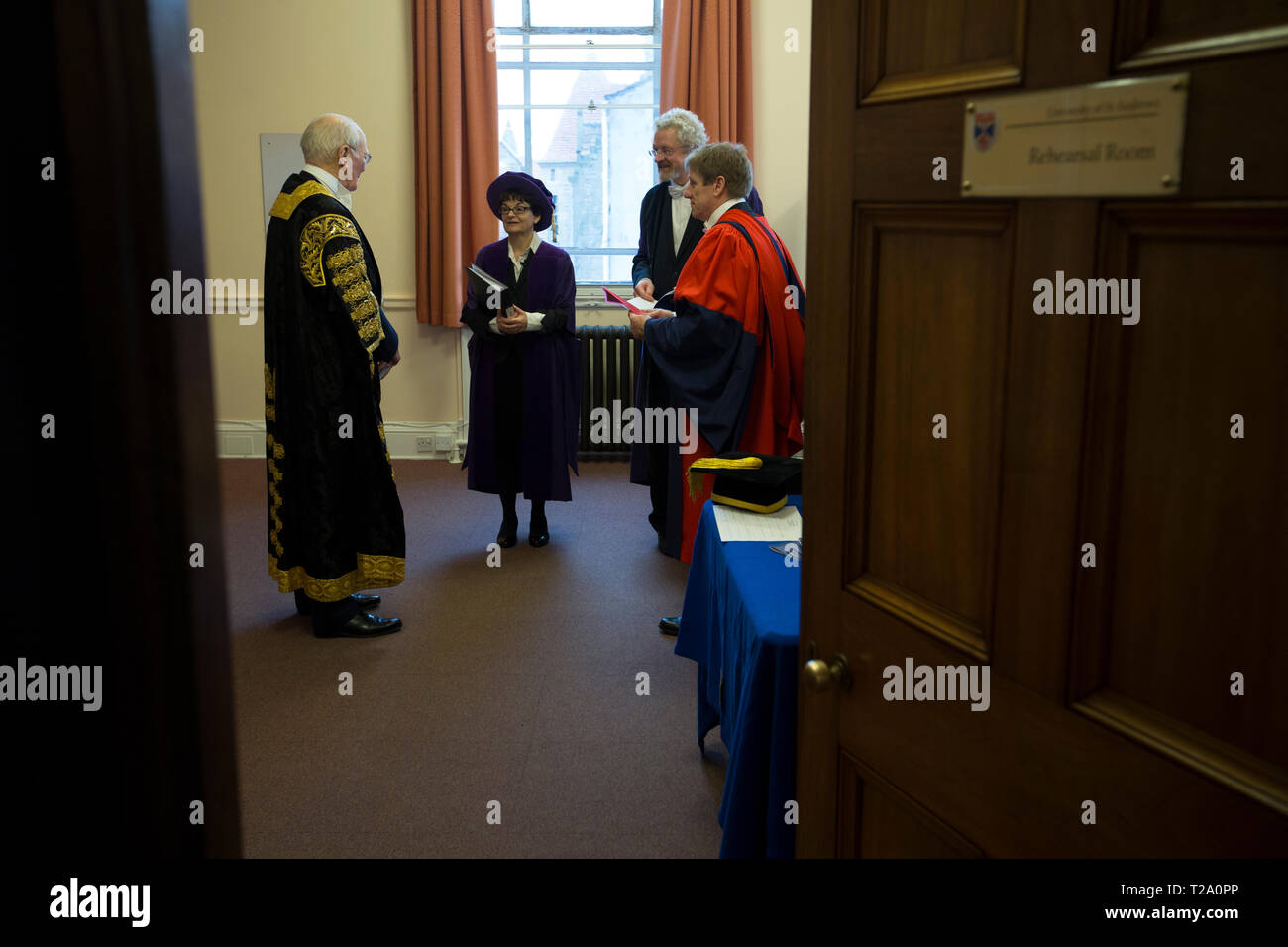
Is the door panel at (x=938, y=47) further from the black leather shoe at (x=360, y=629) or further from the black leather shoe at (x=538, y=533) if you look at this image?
the black leather shoe at (x=538, y=533)

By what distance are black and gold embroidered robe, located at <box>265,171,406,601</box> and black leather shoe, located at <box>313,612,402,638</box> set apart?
193 mm

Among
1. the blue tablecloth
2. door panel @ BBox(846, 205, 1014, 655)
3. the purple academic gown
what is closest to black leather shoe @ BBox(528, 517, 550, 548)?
the purple academic gown

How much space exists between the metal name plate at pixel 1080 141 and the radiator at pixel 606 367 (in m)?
5.40

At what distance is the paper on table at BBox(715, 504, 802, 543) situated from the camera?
249 centimetres

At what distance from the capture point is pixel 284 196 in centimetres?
363

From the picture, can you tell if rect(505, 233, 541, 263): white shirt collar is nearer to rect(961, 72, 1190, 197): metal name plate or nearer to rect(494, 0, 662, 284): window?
rect(494, 0, 662, 284): window

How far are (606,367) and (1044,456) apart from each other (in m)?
5.59

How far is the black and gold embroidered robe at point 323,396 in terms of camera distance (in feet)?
11.7

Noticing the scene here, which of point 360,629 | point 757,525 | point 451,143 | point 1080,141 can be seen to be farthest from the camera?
point 451,143

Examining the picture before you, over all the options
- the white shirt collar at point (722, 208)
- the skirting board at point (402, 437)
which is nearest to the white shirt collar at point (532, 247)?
the white shirt collar at point (722, 208)

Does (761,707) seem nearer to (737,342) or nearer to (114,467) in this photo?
(114,467)

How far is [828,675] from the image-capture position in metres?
1.41

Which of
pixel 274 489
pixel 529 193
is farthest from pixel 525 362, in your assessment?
pixel 274 489

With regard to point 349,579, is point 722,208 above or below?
above
